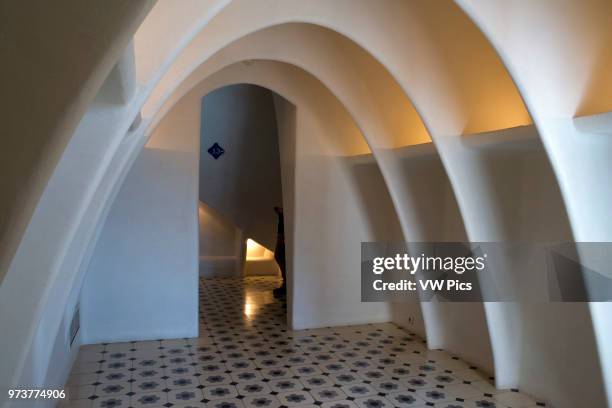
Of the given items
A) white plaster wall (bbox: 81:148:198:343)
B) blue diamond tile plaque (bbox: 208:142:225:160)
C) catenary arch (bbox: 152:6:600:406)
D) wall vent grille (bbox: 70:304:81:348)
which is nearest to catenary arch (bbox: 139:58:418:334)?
white plaster wall (bbox: 81:148:198:343)

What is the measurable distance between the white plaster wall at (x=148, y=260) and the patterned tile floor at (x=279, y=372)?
0.25 meters

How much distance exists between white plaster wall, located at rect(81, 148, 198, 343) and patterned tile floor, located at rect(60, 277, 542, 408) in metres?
0.25

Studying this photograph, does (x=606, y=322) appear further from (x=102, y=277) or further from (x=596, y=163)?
(x=102, y=277)

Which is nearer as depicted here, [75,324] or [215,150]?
[75,324]

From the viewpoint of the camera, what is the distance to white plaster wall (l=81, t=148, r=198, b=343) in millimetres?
6156

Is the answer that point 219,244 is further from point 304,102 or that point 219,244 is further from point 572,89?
point 572,89

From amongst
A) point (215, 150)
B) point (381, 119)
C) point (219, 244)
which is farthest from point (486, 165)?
point (219, 244)

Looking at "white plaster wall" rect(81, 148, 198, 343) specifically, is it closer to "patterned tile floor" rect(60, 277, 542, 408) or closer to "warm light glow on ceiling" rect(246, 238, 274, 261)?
"patterned tile floor" rect(60, 277, 542, 408)

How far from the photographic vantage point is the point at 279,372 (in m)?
5.27

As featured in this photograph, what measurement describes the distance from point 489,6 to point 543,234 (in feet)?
7.28

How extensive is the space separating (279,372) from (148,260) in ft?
7.45

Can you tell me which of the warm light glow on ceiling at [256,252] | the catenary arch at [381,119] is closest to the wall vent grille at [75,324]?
the catenary arch at [381,119]

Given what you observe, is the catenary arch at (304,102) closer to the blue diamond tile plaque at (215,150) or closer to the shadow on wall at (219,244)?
the blue diamond tile plaque at (215,150)

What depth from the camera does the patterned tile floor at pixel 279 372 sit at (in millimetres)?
4594
